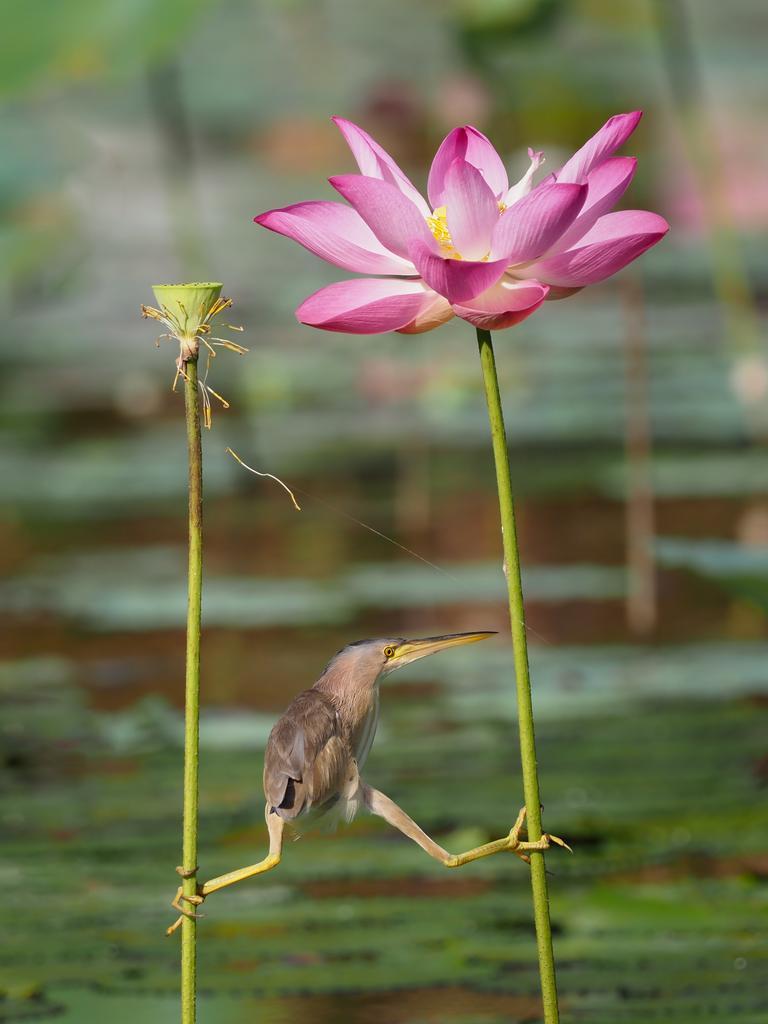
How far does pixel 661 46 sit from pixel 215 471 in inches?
162

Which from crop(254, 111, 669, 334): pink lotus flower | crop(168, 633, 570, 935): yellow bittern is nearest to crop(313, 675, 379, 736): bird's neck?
crop(168, 633, 570, 935): yellow bittern

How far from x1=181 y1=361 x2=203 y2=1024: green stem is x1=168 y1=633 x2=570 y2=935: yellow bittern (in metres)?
0.01

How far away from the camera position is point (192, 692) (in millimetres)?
681

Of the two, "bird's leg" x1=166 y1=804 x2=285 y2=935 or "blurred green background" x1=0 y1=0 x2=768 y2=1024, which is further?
"blurred green background" x1=0 y1=0 x2=768 y2=1024

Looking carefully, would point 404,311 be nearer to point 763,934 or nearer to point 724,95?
point 763,934

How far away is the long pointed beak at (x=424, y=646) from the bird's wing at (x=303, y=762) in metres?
0.04

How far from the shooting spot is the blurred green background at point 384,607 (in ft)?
4.37

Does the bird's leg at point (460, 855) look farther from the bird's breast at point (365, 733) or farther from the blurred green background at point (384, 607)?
the blurred green background at point (384, 607)

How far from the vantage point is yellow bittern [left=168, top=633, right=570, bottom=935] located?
68 cm

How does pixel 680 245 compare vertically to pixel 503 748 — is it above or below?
above

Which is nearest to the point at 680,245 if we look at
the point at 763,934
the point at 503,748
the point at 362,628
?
the point at 362,628

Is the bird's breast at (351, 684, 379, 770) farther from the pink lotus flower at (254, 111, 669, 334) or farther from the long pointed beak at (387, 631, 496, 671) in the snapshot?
the pink lotus flower at (254, 111, 669, 334)

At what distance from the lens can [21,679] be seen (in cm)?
218

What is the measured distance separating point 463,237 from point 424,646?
0.17 metres
